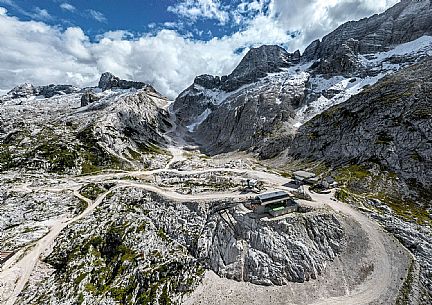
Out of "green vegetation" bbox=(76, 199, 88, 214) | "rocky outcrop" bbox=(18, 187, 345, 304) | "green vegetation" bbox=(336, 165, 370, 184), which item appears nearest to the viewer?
"rocky outcrop" bbox=(18, 187, 345, 304)

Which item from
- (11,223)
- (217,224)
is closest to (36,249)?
(11,223)

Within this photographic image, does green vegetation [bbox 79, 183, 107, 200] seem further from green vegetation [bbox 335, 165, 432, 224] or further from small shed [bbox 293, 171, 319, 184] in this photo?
green vegetation [bbox 335, 165, 432, 224]

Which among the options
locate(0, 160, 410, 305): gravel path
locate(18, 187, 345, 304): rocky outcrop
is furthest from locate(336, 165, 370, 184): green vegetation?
locate(18, 187, 345, 304): rocky outcrop

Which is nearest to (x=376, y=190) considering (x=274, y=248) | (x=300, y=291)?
(x=274, y=248)

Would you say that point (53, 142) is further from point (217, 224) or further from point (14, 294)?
point (217, 224)

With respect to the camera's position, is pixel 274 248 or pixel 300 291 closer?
pixel 300 291

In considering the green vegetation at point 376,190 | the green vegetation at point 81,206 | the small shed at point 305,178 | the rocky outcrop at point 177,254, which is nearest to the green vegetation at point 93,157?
the green vegetation at point 81,206

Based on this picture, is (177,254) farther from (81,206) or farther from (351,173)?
(351,173)

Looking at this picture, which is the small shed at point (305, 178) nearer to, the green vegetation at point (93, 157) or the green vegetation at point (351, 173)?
the green vegetation at point (351, 173)
